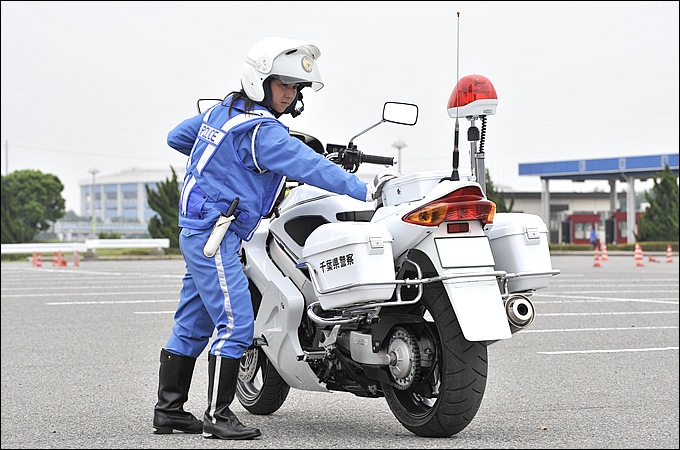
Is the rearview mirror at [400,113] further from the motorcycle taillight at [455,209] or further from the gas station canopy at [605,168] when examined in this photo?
the gas station canopy at [605,168]

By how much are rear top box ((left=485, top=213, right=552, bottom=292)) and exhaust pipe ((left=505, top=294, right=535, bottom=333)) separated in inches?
5.0

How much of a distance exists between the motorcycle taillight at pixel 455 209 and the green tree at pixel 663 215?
5054 centimetres

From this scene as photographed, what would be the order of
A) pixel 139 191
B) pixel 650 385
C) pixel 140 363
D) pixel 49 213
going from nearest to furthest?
pixel 650 385 → pixel 140 363 → pixel 49 213 → pixel 139 191

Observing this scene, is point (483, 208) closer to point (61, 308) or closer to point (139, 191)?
point (61, 308)

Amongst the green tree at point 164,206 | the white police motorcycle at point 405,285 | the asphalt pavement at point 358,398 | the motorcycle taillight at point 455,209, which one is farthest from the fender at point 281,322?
the green tree at point 164,206

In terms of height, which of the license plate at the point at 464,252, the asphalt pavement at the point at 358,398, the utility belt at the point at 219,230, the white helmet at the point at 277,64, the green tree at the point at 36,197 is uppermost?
the green tree at the point at 36,197

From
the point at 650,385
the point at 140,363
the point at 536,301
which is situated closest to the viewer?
the point at 650,385

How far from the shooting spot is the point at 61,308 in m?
14.7

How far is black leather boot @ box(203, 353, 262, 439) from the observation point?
498 centimetres

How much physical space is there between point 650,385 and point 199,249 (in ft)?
12.5

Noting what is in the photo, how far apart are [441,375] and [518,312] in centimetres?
56

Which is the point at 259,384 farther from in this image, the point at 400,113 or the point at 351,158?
the point at 400,113

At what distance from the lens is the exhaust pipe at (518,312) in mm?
4996

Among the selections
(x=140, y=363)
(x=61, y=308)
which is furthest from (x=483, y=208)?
(x=61, y=308)
